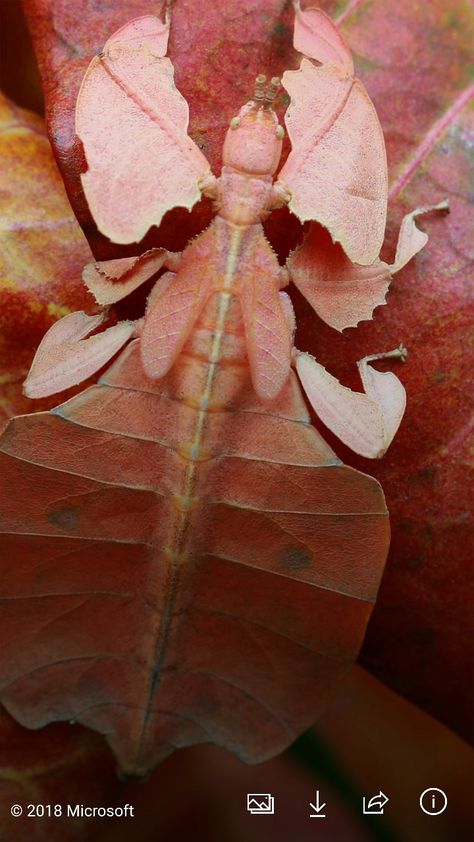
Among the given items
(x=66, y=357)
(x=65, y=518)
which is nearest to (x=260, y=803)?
(x=65, y=518)

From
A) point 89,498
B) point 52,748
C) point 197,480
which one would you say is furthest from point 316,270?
point 52,748

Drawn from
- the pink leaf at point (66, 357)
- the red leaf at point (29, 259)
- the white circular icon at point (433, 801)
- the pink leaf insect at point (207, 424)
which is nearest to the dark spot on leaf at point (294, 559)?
the pink leaf insect at point (207, 424)

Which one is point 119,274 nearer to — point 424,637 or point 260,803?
point 424,637

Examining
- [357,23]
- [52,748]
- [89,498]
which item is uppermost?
[357,23]

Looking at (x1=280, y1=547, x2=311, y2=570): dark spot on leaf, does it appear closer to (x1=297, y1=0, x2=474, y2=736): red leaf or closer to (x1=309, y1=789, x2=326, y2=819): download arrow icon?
(x1=297, y1=0, x2=474, y2=736): red leaf

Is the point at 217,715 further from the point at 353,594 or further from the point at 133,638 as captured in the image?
the point at 353,594

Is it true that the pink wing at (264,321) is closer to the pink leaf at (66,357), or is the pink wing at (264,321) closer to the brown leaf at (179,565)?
the brown leaf at (179,565)

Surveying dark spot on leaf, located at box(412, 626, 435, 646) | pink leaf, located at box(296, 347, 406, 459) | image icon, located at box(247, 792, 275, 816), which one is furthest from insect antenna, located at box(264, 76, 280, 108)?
image icon, located at box(247, 792, 275, 816)
